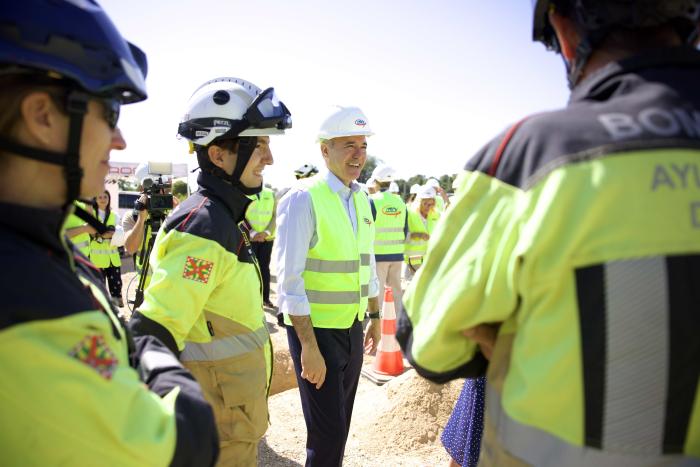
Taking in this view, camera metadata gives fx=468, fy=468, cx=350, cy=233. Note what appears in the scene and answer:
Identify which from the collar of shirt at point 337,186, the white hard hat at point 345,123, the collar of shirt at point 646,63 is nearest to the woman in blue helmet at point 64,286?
the collar of shirt at point 646,63

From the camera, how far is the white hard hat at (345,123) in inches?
139

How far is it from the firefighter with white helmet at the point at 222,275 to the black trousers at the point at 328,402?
48 centimetres

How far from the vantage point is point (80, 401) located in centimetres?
111

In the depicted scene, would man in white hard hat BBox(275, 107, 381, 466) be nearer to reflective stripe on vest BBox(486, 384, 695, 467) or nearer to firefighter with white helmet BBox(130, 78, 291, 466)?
firefighter with white helmet BBox(130, 78, 291, 466)

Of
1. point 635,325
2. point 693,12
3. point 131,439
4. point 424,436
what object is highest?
point 693,12

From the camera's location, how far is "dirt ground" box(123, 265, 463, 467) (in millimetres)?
4211

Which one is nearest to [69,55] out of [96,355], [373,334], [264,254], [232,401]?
[96,355]

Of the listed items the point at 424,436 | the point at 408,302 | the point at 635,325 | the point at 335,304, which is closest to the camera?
the point at 635,325

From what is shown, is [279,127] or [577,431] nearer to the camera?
[577,431]

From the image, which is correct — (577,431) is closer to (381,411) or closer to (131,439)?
(131,439)

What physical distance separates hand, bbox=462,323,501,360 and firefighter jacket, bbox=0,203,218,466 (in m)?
0.85

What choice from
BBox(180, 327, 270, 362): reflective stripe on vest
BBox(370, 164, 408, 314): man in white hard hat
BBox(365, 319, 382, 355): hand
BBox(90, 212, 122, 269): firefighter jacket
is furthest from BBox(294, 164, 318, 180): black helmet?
BBox(180, 327, 270, 362): reflective stripe on vest

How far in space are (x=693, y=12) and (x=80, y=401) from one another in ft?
5.99

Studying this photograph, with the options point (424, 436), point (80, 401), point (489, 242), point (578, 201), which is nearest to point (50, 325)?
point (80, 401)
